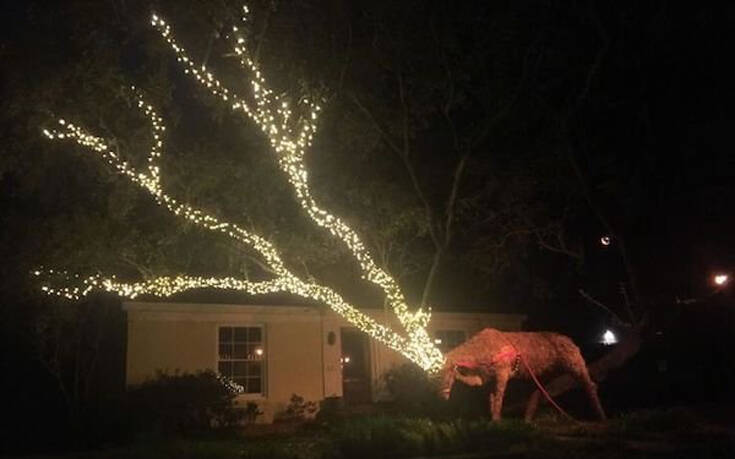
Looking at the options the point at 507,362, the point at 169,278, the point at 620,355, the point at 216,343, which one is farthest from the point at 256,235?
the point at 620,355

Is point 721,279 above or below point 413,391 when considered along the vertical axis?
above

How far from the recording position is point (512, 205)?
54.4ft

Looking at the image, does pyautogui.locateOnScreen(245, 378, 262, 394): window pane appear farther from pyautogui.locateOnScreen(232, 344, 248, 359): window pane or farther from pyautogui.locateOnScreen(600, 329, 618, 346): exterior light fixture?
pyautogui.locateOnScreen(600, 329, 618, 346): exterior light fixture

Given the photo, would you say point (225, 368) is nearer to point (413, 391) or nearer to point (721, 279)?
point (413, 391)

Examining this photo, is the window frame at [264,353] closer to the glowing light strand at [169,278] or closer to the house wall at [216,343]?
the house wall at [216,343]

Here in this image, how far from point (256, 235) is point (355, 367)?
6.97 meters

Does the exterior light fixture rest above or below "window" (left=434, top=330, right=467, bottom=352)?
above

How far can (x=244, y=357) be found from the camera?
56.4 ft

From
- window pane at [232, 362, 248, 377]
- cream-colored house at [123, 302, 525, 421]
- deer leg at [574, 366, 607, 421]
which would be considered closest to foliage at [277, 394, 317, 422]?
cream-colored house at [123, 302, 525, 421]

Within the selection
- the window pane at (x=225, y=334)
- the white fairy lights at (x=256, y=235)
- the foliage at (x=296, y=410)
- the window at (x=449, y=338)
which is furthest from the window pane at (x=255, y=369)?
the window at (x=449, y=338)

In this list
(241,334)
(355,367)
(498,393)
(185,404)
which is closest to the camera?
(498,393)

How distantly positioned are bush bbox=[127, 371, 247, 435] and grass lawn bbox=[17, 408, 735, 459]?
1295 millimetres

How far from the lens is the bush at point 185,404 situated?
14906 millimetres

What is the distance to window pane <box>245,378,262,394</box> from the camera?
56.5 ft
